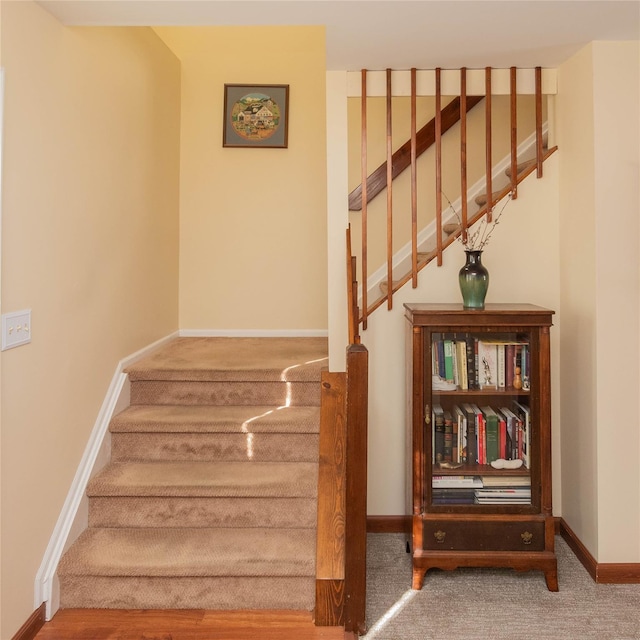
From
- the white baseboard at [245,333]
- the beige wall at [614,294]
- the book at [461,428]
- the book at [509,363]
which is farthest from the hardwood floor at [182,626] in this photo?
the white baseboard at [245,333]

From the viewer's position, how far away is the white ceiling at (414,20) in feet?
7.71

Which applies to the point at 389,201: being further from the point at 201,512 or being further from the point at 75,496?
the point at 75,496

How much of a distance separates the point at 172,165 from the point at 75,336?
2.06m

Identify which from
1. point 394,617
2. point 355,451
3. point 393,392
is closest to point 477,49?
point 393,392

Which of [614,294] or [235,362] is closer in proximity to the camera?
[614,294]

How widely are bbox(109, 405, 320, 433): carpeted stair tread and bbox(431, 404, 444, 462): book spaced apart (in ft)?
1.97

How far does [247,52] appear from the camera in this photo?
4.59 metres

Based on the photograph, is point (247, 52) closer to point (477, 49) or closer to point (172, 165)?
point (172, 165)

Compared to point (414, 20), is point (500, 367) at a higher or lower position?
lower

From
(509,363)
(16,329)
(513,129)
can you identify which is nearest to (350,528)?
(509,363)

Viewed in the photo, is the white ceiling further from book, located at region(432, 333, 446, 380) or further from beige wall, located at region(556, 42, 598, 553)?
book, located at region(432, 333, 446, 380)

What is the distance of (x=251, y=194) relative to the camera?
4.66m

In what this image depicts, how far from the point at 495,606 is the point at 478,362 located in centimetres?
104

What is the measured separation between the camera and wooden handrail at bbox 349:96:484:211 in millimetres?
4066
